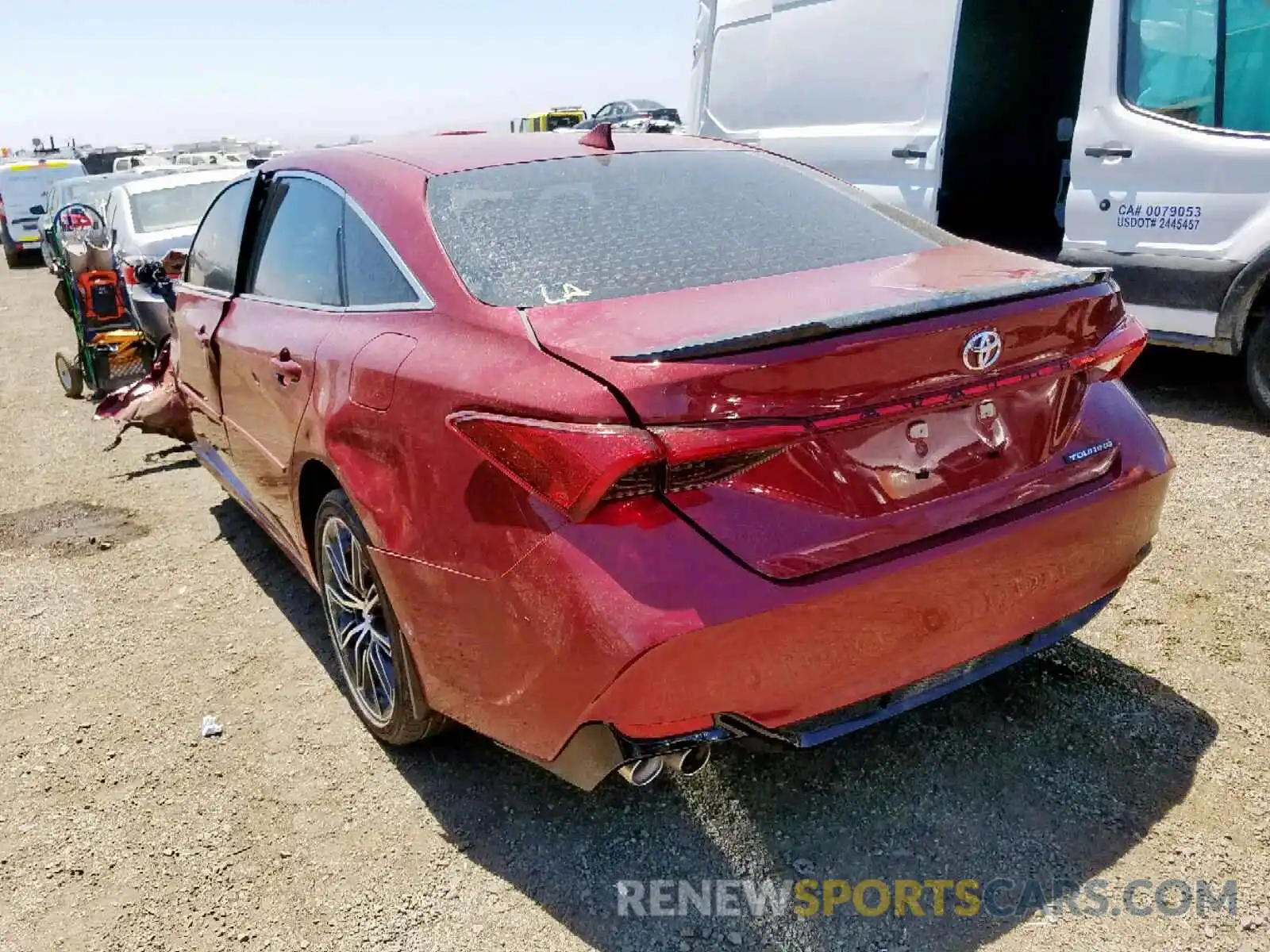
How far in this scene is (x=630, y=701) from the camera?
1.91 meters

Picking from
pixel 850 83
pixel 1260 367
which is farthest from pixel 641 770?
pixel 850 83

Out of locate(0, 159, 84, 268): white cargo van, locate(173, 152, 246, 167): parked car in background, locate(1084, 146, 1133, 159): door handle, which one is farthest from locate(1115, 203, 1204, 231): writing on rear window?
locate(0, 159, 84, 268): white cargo van

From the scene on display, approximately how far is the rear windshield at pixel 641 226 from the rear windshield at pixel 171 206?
7761 mm

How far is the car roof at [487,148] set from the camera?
2887 millimetres

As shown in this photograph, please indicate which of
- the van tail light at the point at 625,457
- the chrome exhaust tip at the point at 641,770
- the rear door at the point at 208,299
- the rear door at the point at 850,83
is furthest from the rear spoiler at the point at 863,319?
the rear door at the point at 850,83

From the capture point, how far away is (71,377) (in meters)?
7.55

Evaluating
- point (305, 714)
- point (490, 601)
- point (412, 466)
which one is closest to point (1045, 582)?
point (490, 601)

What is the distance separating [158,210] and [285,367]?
308 inches

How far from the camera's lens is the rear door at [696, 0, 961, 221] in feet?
19.2

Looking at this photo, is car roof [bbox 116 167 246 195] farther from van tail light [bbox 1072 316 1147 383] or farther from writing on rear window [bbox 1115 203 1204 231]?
van tail light [bbox 1072 316 1147 383]

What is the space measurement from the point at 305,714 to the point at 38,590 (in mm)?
1868

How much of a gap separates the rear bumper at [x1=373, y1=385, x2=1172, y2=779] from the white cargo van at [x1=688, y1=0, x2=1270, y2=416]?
10.2ft

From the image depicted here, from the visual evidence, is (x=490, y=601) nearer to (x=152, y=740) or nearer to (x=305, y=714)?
(x=305, y=714)

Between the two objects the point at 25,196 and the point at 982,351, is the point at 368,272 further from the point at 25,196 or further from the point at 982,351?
the point at 25,196
